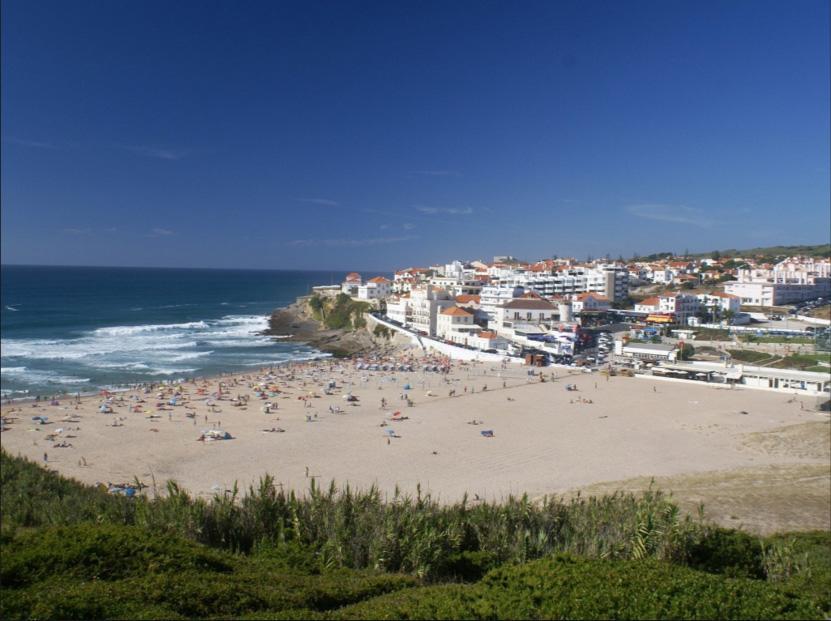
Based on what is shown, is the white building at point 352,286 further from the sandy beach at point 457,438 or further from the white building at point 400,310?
the sandy beach at point 457,438

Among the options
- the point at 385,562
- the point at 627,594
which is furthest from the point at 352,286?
the point at 627,594

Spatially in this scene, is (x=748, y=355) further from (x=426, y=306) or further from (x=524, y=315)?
(x=426, y=306)

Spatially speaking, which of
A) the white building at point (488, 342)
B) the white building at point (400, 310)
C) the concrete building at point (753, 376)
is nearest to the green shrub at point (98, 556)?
the concrete building at point (753, 376)

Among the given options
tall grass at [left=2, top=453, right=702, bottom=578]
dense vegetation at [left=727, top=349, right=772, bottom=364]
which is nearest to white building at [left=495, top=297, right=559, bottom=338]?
dense vegetation at [left=727, top=349, right=772, bottom=364]

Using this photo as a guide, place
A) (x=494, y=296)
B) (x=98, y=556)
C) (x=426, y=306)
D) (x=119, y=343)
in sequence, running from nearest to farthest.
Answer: (x=98, y=556)
(x=119, y=343)
(x=426, y=306)
(x=494, y=296)

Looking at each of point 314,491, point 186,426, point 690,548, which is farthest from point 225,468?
point 690,548

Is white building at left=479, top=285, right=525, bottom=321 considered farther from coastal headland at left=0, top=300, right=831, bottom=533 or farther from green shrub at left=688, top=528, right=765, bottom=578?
green shrub at left=688, top=528, right=765, bottom=578

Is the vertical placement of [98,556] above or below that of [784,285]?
below
